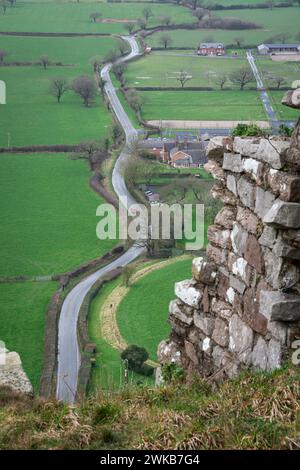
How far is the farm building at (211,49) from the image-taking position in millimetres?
154625

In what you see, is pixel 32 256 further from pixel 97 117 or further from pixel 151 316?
pixel 97 117

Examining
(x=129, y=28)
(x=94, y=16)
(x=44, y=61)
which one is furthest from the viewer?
(x=94, y=16)

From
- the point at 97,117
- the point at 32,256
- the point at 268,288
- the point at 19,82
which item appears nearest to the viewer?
the point at 268,288

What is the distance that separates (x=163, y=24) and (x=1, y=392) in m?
173

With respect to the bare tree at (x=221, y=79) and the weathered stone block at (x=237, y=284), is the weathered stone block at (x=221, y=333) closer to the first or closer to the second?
the weathered stone block at (x=237, y=284)

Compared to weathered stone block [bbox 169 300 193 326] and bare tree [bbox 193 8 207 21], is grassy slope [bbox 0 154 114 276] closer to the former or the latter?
weathered stone block [bbox 169 300 193 326]

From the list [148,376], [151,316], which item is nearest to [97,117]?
[151,316]

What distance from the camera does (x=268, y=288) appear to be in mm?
10836

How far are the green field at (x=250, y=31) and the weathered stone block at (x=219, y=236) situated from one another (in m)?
152

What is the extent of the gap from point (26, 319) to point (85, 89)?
76.0m

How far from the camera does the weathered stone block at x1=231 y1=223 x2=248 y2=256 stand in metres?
11.7

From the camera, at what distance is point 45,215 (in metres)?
74.1

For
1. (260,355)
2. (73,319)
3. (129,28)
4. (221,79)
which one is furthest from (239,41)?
(260,355)

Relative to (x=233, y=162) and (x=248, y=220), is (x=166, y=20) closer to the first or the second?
(x=233, y=162)
